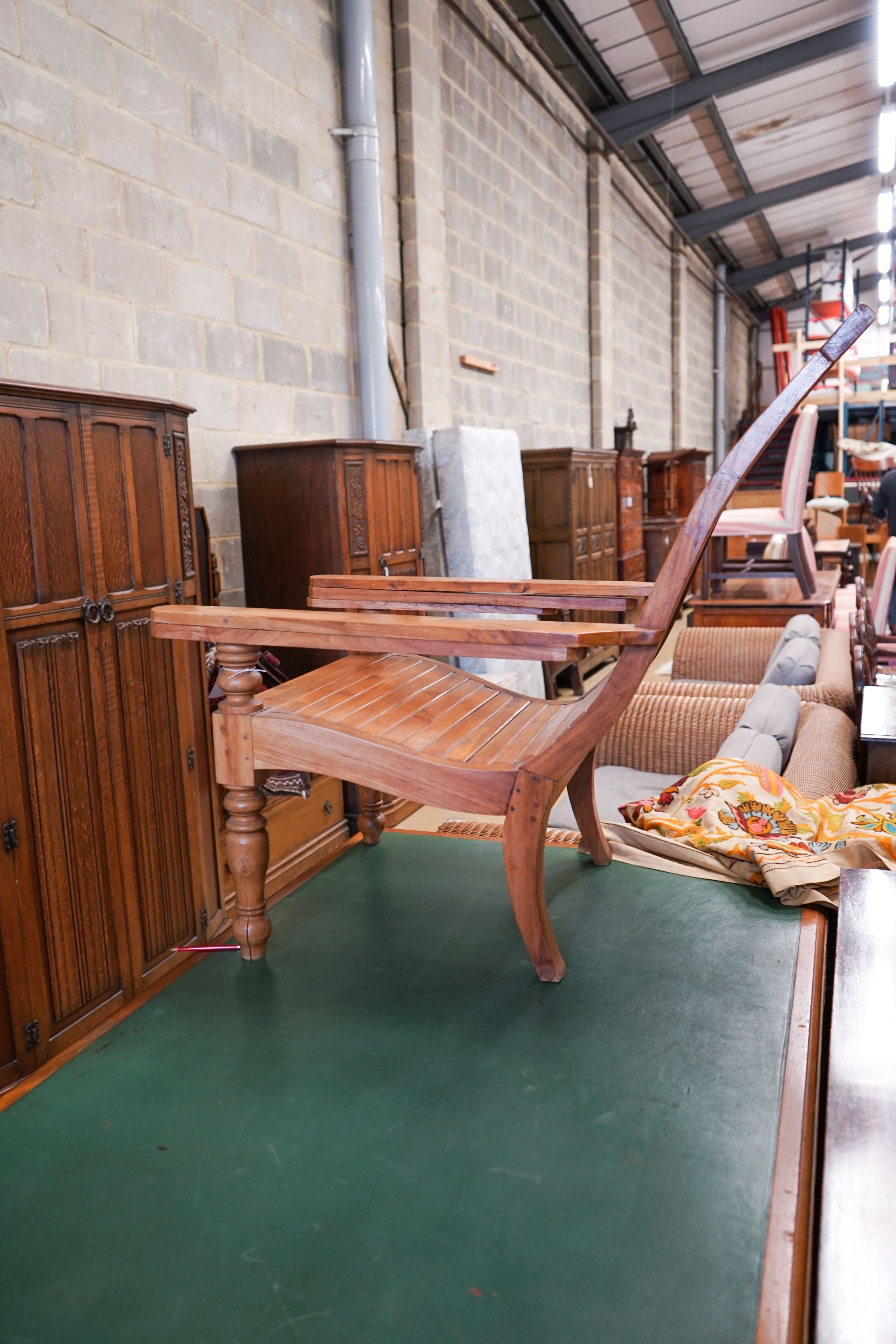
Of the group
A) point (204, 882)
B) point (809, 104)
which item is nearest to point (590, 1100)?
point (204, 882)

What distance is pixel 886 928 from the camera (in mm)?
1459

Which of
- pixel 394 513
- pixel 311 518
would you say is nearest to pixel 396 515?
pixel 394 513

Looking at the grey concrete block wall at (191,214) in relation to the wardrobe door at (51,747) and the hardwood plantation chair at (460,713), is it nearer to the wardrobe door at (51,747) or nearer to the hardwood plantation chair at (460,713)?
the wardrobe door at (51,747)

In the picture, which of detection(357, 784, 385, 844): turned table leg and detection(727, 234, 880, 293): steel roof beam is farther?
detection(727, 234, 880, 293): steel roof beam

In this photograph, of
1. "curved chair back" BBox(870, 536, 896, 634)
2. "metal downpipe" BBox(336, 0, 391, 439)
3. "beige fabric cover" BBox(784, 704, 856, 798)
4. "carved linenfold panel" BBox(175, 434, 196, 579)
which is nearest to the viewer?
"carved linenfold panel" BBox(175, 434, 196, 579)

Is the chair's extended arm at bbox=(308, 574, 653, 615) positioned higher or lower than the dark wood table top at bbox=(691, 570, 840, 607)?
higher

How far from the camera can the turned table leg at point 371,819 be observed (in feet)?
7.59

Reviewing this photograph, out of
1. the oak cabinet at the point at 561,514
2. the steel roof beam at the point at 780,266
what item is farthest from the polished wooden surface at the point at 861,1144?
the steel roof beam at the point at 780,266

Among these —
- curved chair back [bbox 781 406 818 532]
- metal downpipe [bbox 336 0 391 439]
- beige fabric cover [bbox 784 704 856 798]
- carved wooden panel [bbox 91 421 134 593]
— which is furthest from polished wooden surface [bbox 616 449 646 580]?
carved wooden panel [bbox 91 421 134 593]

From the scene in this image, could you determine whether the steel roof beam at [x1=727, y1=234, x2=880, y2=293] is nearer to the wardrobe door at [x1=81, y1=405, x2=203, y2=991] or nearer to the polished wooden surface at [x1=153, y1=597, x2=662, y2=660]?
the wardrobe door at [x1=81, y1=405, x2=203, y2=991]

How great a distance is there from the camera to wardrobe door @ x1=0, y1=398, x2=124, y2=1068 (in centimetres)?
185

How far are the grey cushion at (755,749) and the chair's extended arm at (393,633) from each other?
123 centimetres

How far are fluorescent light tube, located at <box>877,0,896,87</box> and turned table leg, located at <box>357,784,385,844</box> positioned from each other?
713cm

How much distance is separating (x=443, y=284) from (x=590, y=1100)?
483cm
